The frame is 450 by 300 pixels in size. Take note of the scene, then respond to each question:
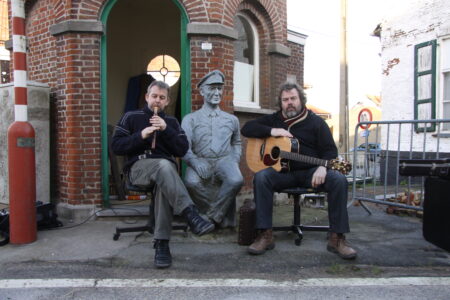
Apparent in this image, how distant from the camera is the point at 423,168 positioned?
3453mm

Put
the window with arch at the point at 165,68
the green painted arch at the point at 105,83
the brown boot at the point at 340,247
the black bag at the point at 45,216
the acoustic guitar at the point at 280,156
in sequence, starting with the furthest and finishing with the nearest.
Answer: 1. the window with arch at the point at 165,68
2. the green painted arch at the point at 105,83
3. the black bag at the point at 45,216
4. the acoustic guitar at the point at 280,156
5. the brown boot at the point at 340,247

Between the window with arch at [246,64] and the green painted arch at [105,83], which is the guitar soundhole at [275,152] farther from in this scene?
the window with arch at [246,64]

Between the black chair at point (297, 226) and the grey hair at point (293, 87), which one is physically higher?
the grey hair at point (293, 87)

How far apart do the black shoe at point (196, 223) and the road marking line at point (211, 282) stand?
43cm

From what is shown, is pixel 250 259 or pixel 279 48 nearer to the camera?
pixel 250 259

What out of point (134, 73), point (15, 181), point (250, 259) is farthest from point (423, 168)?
point (134, 73)

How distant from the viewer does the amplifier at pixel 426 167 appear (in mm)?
3391

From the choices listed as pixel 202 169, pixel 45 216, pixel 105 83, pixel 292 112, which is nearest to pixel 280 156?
pixel 292 112

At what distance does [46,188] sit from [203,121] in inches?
94.7

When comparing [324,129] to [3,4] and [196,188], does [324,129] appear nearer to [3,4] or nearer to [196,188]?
[196,188]

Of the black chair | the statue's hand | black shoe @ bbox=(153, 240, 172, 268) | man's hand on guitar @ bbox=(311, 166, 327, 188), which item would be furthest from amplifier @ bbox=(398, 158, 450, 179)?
black shoe @ bbox=(153, 240, 172, 268)

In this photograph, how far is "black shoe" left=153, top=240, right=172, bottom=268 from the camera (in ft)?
12.0

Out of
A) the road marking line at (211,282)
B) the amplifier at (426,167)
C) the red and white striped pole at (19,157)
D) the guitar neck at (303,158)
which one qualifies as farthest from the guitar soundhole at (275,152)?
the red and white striped pole at (19,157)

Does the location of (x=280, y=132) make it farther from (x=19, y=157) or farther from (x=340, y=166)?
(x=19, y=157)
